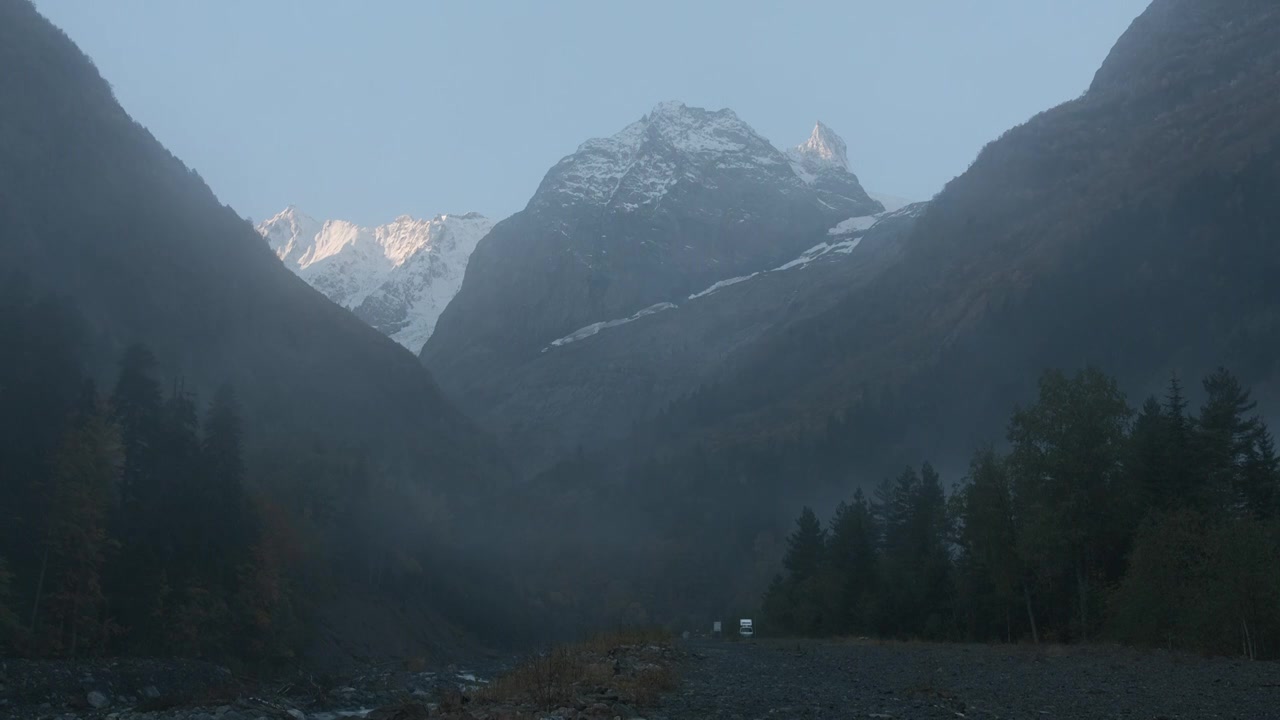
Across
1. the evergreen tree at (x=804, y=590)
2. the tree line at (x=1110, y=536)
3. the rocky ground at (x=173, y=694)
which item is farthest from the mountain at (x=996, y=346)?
the rocky ground at (x=173, y=694)

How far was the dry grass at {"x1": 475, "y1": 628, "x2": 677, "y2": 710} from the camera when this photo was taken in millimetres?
19213

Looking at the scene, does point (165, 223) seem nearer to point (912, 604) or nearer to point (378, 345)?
point (378, 345)

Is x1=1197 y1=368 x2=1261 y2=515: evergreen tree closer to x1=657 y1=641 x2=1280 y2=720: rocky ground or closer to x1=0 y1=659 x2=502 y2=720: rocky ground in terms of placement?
x1=657 y1=641 x2=1280 y2=720: rocky ground

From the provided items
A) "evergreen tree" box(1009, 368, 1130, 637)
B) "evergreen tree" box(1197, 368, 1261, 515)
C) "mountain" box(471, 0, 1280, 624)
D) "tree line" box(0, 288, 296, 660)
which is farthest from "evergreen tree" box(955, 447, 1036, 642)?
"mountain" box(471, 0, 1280, 624)

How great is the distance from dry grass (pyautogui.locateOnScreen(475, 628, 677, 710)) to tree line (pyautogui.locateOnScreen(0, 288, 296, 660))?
24.8 metres

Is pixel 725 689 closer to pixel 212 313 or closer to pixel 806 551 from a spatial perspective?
pixel 806 551

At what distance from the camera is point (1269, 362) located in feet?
383

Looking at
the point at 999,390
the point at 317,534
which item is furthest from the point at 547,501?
the point at 317,534

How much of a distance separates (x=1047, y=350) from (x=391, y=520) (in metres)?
91.6

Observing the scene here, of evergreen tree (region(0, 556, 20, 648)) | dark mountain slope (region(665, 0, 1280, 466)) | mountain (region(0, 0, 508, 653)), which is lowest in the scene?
evergreen tree (region(0, 556, 20, 648))

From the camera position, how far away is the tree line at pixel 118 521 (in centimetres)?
→ 4550

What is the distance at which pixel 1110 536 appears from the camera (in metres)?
47.3

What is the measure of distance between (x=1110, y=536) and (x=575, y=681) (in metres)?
32.4

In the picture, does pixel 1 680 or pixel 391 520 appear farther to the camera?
pixel 391 520
